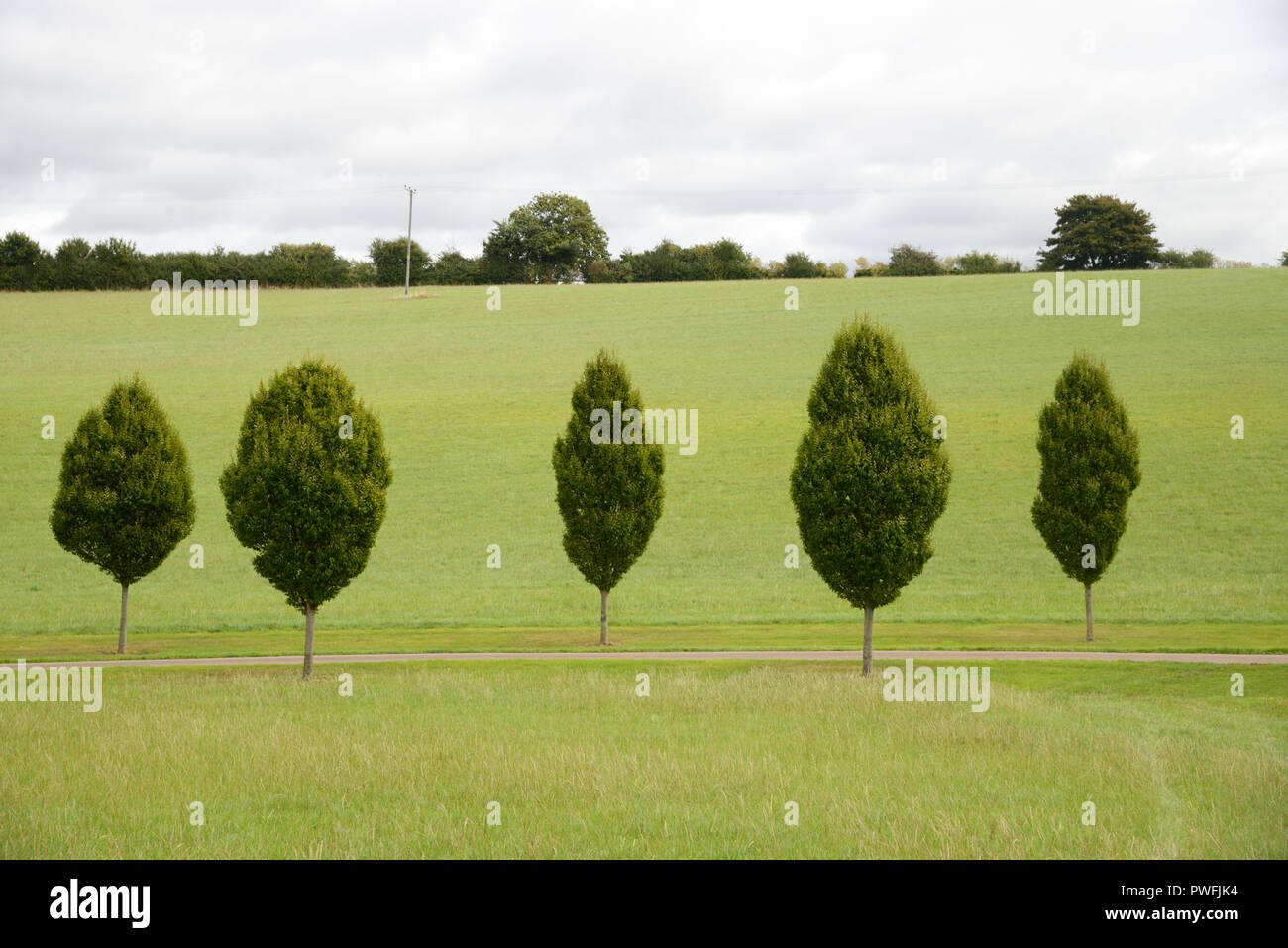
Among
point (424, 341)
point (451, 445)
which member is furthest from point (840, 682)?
point (424, 341)

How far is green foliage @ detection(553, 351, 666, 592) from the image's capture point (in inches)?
1236

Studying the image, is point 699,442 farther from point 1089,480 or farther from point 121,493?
point 121,493

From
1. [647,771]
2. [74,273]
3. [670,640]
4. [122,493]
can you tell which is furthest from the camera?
[74,273]

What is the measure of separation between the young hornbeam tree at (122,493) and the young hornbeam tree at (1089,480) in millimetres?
25610

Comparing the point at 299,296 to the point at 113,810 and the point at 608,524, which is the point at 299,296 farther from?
the point at 113,810

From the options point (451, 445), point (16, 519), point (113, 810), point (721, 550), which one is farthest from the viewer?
point (451, 445)

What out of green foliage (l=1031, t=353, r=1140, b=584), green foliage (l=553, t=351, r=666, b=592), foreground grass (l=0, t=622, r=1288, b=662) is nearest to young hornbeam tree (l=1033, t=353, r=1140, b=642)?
green foliage (l=1031, t=353, r=1140, b=584)

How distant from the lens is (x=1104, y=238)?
102 metres

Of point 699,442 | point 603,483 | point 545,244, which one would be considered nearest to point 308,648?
point 603,483

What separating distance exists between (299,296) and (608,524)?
74744 millimetres

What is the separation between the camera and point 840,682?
906 inches

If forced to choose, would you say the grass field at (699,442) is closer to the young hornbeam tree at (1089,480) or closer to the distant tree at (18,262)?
the young hornbeam tree at (1089,480)

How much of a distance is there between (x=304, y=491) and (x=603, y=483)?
918 centimetres
